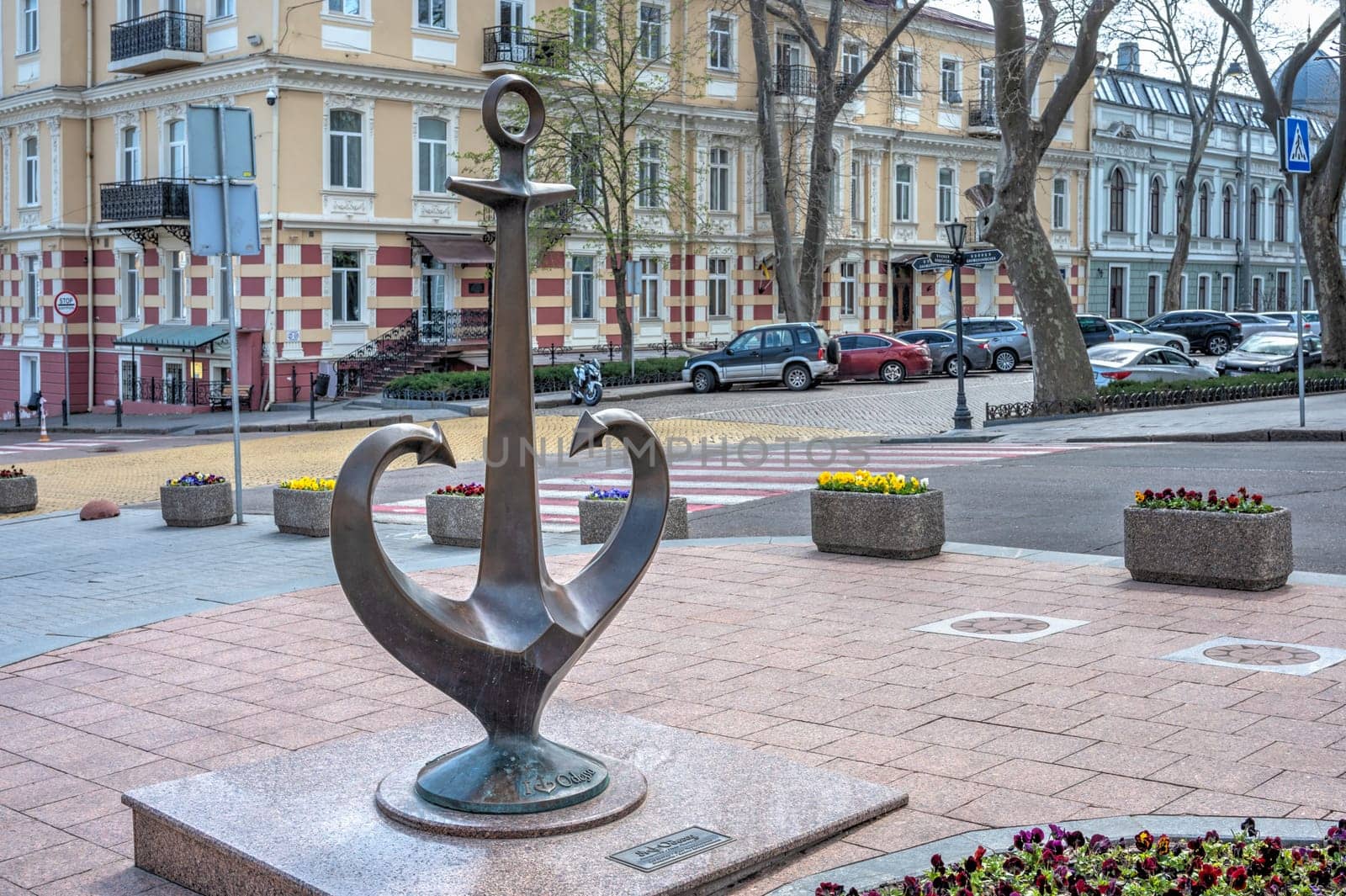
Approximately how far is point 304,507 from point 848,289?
38.0 m

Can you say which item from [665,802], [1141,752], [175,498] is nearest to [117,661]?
[665,802]

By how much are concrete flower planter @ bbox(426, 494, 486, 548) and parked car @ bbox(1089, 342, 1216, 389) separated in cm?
1886

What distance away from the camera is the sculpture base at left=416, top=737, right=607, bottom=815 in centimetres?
532

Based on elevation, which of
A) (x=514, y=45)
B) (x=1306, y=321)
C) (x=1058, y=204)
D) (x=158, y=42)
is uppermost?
(x=514, y=45)

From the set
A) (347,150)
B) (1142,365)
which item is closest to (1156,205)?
(1142,365)

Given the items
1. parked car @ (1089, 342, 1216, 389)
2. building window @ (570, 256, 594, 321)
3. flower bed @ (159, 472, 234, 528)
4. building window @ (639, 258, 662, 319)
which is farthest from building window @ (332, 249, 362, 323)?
flower bed @ (159, 472, 234, 528)

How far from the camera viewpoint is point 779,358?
118ft

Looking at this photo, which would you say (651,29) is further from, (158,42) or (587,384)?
(587,384)

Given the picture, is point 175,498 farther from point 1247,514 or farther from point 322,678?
point 1247,514

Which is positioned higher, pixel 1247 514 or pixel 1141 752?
pixel 1247 514

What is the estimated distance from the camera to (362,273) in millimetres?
37562

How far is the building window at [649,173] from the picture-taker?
133ft

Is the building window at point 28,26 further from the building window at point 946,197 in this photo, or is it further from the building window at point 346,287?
the building window at point 946,197

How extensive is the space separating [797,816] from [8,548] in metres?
10.9
